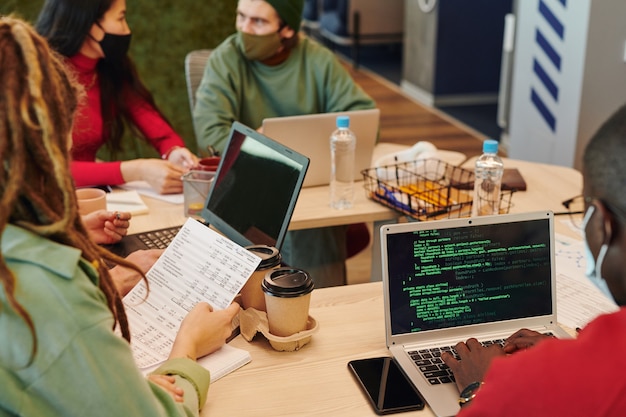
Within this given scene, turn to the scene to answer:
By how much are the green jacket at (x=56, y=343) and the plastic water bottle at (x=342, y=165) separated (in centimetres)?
128

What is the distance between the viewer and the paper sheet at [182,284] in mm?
1355

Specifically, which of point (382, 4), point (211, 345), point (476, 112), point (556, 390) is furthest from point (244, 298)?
point (382, 4)

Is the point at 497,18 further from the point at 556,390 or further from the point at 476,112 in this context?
the point at 556,390

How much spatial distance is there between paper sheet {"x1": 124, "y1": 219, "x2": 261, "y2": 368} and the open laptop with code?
22 centimetres

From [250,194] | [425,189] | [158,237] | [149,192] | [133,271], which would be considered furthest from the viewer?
[149,192]

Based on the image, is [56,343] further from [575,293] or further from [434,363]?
[575,293]

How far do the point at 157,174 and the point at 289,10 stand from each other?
2.76 feet

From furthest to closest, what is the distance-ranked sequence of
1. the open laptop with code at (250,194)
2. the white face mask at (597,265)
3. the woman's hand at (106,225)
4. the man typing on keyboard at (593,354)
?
the woman's hand at (106,225) < the open laptop with code at (250,194) < the white face mask at (597,265) < the man typing on keyboard at (593,354)

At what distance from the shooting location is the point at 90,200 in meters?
1.92

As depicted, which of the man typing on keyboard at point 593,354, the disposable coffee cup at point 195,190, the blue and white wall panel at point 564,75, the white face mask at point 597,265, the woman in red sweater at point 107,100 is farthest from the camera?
the blue and white wall panel at point 564,75

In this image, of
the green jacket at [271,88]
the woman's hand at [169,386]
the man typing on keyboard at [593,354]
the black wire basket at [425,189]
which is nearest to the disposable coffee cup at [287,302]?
the woman's hand at [169,386]

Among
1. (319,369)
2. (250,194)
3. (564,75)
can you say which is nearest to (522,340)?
(319,369)

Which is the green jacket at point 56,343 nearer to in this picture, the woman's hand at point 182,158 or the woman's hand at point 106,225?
the woman's hand at point 106,225

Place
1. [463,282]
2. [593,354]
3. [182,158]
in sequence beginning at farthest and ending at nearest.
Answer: [182,158], [463,282], [593,354]
